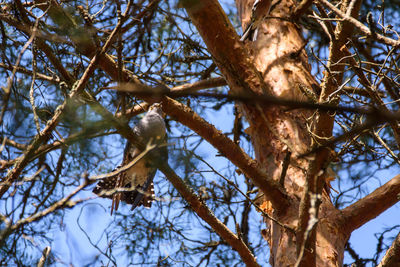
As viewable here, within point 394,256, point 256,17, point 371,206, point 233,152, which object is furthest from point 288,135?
point 256,17

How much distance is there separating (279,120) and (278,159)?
287mm

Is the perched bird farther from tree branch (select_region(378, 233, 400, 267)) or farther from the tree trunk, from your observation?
tree branch (select_region(378, 233, 400, 267))

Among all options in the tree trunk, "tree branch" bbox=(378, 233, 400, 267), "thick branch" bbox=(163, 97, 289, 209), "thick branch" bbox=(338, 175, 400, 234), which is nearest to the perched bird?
the tree trunk

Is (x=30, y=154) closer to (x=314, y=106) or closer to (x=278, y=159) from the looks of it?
(x=314, y=106)

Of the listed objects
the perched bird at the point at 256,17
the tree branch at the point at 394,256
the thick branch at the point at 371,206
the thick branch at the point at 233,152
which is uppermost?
the perched bird at the point at 256,17

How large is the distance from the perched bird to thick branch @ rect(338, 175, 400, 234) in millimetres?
1712

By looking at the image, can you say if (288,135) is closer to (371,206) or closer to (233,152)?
(233,152)

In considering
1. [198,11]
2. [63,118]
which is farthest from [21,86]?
[198,11]

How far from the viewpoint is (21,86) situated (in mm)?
2998

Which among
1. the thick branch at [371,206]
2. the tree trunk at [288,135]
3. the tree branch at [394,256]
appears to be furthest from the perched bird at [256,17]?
the tree branch at [394,256]

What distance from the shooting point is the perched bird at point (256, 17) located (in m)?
3.77

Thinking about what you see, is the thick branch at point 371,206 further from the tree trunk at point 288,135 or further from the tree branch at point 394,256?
the tree branch at point 394,256

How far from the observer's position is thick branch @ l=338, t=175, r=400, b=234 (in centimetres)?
270

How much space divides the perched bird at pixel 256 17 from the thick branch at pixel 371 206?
5.62 ft
